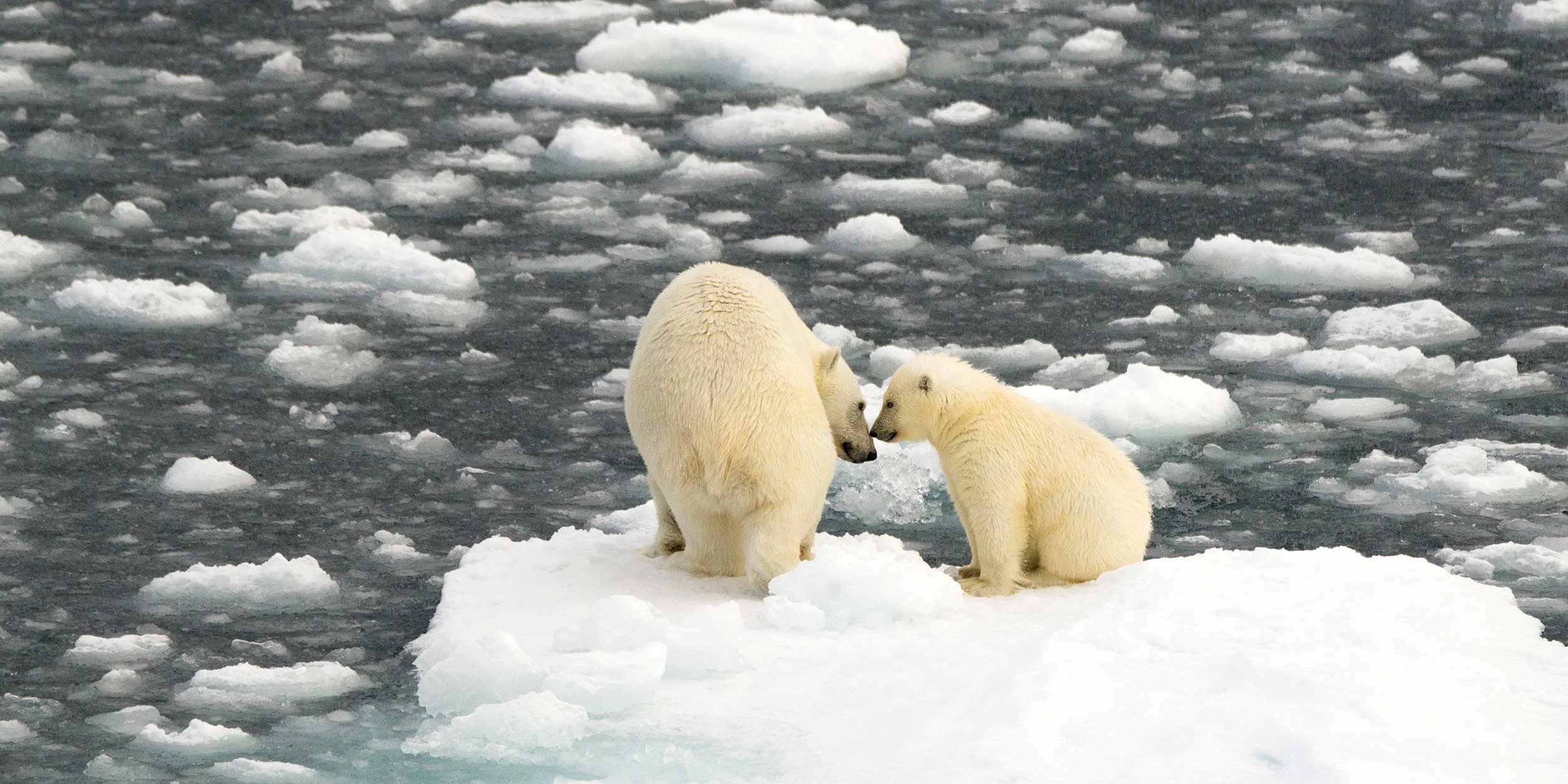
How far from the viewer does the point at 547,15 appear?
12.4 meters

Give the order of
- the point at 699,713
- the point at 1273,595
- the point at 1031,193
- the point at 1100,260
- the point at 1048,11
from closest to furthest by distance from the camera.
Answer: the point at 699,713, the point at 1273,595, the point at 1100,260, the point at 1031,193, the point at 1048,11

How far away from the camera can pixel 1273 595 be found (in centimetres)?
431

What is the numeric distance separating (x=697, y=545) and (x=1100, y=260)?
3892 mm

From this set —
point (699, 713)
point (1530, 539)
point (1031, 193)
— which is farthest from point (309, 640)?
point (1031, 193)

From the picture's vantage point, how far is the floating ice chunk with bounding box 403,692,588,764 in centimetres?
391

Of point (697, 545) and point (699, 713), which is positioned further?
point (697, 545)

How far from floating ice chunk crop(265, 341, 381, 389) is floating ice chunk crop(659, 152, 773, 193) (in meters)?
2.42

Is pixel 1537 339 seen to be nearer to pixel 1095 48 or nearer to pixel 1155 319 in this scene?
pixel 1155 319

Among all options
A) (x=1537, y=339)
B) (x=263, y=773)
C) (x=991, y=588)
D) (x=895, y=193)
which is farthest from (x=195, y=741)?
(x=895, y=193)

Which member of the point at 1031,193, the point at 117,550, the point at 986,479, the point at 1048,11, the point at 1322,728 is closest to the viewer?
the point at 1322,728

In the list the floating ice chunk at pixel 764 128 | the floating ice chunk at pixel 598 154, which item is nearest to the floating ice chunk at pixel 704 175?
the floating ice chunk at pixel 598 154

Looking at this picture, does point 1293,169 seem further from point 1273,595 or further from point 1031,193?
point 1273,595

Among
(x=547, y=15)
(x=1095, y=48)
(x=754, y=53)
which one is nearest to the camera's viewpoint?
(x=754, y=53)

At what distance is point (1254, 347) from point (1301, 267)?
98 centimetres
